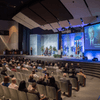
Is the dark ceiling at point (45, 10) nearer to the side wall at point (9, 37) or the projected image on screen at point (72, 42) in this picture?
the projected image on screen at point (72, 42)

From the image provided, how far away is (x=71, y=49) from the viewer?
18156mm

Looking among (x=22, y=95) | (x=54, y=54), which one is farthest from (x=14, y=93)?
(x=54, y=54)

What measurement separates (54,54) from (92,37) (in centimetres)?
504

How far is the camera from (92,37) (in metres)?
13.2

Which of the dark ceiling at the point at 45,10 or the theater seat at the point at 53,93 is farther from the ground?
the dark ceiling at the point at 45,10

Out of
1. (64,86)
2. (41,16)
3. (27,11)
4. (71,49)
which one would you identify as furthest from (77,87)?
(71,49)

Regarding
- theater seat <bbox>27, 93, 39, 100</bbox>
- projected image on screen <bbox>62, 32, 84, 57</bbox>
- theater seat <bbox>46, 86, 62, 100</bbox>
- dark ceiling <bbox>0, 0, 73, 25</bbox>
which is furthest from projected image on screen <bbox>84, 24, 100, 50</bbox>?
theater seat <bbox>27, 93, 39, 100</bbox>

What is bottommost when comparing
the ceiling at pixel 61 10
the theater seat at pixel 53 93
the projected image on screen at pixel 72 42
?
the theater seat at pixel 53 93

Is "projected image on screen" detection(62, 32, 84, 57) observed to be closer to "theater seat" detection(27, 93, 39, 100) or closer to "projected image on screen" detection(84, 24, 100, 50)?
"projected image on screen" detection(84, 24, 100, 50)

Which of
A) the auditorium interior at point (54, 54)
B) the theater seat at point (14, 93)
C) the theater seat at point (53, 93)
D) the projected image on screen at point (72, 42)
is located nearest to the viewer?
the theater seat at point (14, 93)

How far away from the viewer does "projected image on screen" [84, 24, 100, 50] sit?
41.2ft

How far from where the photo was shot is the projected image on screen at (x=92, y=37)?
1255 cm

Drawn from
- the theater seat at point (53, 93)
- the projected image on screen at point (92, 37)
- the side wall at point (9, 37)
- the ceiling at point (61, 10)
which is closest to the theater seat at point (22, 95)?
the theater seat at point (53, 93)

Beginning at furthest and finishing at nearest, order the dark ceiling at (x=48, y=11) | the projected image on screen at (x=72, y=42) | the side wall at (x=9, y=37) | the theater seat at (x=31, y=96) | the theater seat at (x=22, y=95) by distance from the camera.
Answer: the side wall at (x=9, y=37) < the projected image on screen at (x=72, y=42) < the dark ceiling at (x=48, y=11) < the theater seat at (x=22, y=95) < the theater seat at (x=31, y=96)
